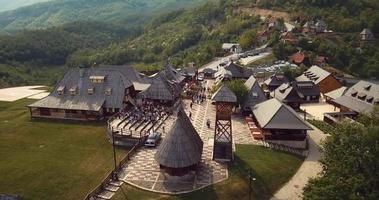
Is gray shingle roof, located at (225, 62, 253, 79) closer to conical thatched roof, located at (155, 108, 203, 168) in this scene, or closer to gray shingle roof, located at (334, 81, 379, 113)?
gray shingle roof, located at (334, 81, 379, 113)

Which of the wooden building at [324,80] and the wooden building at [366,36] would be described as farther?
the wooden building at [366,36]

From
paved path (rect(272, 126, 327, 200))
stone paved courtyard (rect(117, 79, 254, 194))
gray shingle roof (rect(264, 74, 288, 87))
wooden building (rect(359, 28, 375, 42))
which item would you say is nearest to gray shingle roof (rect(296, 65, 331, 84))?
gray shingle roof (rect(264, 74, 288, 87))

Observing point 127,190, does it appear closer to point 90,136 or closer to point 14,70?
A: point 90,136

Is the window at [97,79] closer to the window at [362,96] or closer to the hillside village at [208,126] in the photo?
the hillside village at [208,126]

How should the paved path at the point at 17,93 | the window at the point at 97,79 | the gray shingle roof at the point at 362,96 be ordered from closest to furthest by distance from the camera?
the window at the point at 97,79, the gray shingle roof at the point at 362,96, the paved path at the point at 17,93

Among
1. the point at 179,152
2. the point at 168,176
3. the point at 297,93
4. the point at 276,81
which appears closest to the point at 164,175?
the point at 168,176

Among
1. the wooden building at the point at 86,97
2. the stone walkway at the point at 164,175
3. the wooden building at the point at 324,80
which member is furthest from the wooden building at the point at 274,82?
the stone walkway at the point at 164,175
